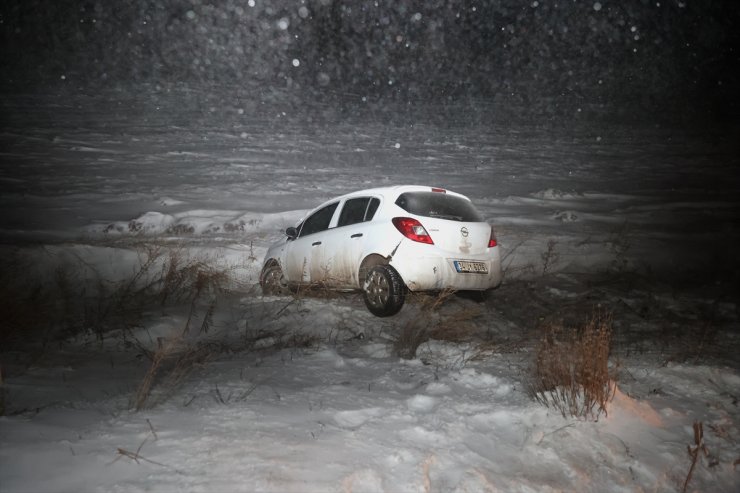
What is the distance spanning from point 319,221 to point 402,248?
2247 millimetres

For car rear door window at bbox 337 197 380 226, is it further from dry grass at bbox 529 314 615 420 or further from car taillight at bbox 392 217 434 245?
dry grass at bbox 529 314 615 420

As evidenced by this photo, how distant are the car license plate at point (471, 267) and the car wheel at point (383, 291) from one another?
72 cm

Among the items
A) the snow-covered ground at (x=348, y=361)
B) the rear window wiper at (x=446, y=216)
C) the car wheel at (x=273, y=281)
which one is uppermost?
the rear window wiper at (x=446, y=216)

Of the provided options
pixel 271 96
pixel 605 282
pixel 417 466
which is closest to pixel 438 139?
pixel 271 96

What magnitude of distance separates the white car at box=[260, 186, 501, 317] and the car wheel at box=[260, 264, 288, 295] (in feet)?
2.08

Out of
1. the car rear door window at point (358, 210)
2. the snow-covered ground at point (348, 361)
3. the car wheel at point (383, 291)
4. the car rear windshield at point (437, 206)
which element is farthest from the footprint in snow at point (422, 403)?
the car rear door window at point (358, 210)

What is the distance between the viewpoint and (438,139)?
3170 cm

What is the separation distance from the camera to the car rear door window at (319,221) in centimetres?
804

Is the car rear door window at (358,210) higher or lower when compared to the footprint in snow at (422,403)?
higher

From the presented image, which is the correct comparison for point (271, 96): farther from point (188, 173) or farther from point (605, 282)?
point (605, 282)

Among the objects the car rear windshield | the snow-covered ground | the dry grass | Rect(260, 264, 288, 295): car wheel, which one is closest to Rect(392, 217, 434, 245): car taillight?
the car rear windshield

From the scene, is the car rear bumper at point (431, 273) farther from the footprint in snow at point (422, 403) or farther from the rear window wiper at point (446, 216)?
the footprint in snow at point (422, 403)

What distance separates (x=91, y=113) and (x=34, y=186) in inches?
725

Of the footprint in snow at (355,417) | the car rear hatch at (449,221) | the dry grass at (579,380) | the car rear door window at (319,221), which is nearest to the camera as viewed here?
the footprint in snow at (355,417)
